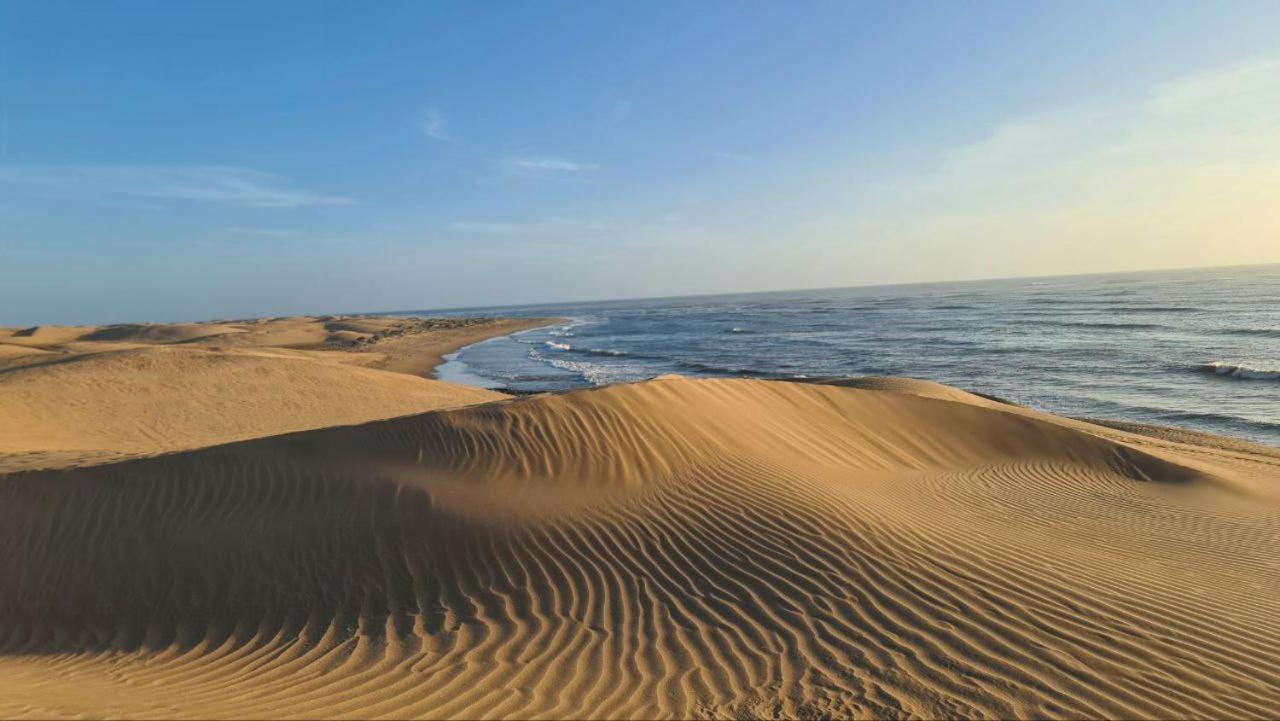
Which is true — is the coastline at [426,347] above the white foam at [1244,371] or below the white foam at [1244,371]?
above

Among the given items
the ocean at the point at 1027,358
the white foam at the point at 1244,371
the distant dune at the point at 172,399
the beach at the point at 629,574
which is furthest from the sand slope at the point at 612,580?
the white foam at the point at 1244,371

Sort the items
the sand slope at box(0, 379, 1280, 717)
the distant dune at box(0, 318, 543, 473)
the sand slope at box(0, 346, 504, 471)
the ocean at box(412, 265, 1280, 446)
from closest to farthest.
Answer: the sand slope at box(0, 379, 1280, 717), the distant dune at box(0, 318, 543, 473), the sand slope at box(0, 346, 504, 471), the ocean at box(412, 265, 1280, 446)

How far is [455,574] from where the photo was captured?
5.68 meters

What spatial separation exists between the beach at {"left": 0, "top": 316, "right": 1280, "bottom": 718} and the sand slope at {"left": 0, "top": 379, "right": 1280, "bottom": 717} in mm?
29

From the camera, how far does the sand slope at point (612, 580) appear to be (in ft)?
12.9

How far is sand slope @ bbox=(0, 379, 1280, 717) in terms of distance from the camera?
395 centimetres

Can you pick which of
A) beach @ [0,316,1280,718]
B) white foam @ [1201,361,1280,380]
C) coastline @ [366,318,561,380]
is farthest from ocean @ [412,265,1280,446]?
beach @ [0,316,1280,718]

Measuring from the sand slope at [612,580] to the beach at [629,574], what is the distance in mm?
29

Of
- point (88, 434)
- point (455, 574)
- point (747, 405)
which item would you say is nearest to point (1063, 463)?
point (747, 405)

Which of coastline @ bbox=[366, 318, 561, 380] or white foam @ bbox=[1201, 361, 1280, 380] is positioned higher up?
coastline @ bbox=[366, 318, 561, 380]

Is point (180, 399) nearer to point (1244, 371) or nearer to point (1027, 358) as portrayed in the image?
point (1027, 358)

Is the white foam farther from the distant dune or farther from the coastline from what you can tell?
the coastline

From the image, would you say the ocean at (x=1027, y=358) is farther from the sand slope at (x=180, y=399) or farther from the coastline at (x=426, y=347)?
the sand slope at (x=180, y=399)

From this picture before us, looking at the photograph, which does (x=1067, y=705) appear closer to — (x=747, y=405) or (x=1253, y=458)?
(x=747, y=405)
